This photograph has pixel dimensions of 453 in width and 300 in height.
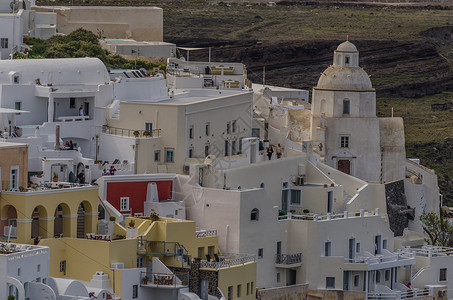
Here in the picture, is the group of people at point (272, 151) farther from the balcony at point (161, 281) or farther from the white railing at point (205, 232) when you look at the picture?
the balcony at point (161, 281)

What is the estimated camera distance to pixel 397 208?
85375 mm

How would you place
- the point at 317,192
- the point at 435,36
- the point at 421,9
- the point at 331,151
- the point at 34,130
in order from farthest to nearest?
the point at 421,9, the point at 435,36, the point at 331,151, the point at 317,192, the point at 34,130

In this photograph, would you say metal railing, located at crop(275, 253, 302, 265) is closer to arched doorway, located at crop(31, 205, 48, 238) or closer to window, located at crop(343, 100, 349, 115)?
arched doorway, located at crop(31, 205, 48, 238)

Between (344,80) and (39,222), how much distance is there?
23016mm

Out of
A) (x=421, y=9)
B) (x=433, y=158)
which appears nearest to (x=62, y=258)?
(x=433, y=158)

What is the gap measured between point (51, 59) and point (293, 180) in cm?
1157

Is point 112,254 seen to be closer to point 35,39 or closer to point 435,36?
point 35,39

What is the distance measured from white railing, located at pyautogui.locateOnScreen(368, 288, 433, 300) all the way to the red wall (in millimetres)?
10365

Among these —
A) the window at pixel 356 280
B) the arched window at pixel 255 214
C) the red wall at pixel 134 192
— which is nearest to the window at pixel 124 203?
the red wall at pixel 134 192

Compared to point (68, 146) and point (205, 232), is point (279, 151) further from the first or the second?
point (205, 232)

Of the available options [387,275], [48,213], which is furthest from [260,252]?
[48,213]

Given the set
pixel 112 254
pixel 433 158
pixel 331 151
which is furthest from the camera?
pixel 433 158

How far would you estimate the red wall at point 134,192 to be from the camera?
236ft

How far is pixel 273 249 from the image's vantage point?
7500 cm
